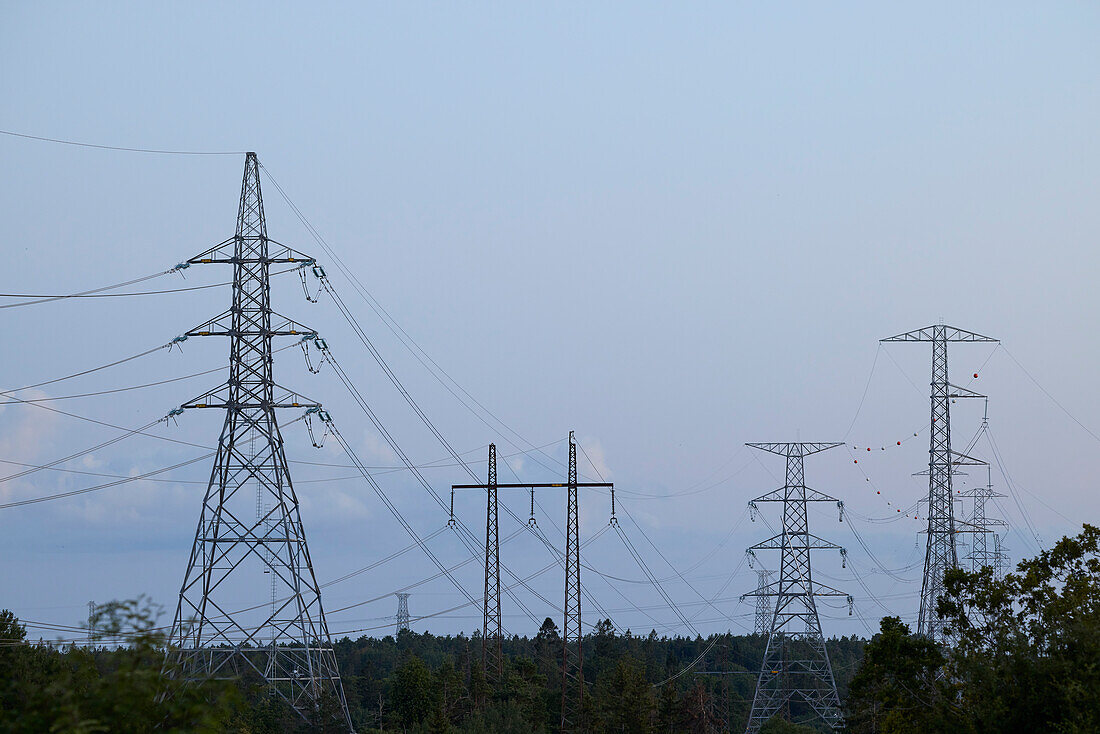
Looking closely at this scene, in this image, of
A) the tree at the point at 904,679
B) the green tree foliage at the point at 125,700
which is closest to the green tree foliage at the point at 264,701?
the green tree foliage at the point at 125,700

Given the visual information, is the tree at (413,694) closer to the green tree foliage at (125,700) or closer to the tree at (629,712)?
the tree at (629,712)

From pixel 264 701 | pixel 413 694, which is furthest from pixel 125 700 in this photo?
pixel 413 694

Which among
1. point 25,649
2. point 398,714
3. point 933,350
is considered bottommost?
point 398,714

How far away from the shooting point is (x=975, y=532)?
82.6 m

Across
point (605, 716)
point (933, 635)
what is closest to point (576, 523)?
point (605, 716)

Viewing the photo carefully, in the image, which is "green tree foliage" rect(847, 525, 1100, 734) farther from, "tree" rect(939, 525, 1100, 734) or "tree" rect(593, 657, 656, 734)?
"tree" rect(593, 657, 656, 734)

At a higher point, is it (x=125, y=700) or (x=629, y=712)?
(x=125, y=700)

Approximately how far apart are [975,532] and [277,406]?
2264 inches

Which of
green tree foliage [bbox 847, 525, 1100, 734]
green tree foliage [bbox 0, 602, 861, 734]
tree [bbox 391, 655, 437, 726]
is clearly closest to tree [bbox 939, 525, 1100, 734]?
green tree foliage [bbox 847, 525, 1100, 734]

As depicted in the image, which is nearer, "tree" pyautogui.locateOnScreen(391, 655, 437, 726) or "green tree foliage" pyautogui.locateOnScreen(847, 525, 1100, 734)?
"green tree foliage" pyautogui.locateOnScreen(847, 525, 1100, 734)

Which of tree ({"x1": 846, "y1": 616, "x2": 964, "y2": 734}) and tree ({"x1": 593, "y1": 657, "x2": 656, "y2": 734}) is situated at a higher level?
tree ({"x1": 846, "y1": 616, "x2": 964, "y2": 734})

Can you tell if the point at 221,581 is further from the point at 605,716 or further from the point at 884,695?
the point at 605,716

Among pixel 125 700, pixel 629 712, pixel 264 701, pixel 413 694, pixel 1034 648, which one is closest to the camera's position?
pixel 125 700

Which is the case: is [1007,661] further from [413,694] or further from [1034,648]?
[413,694]
